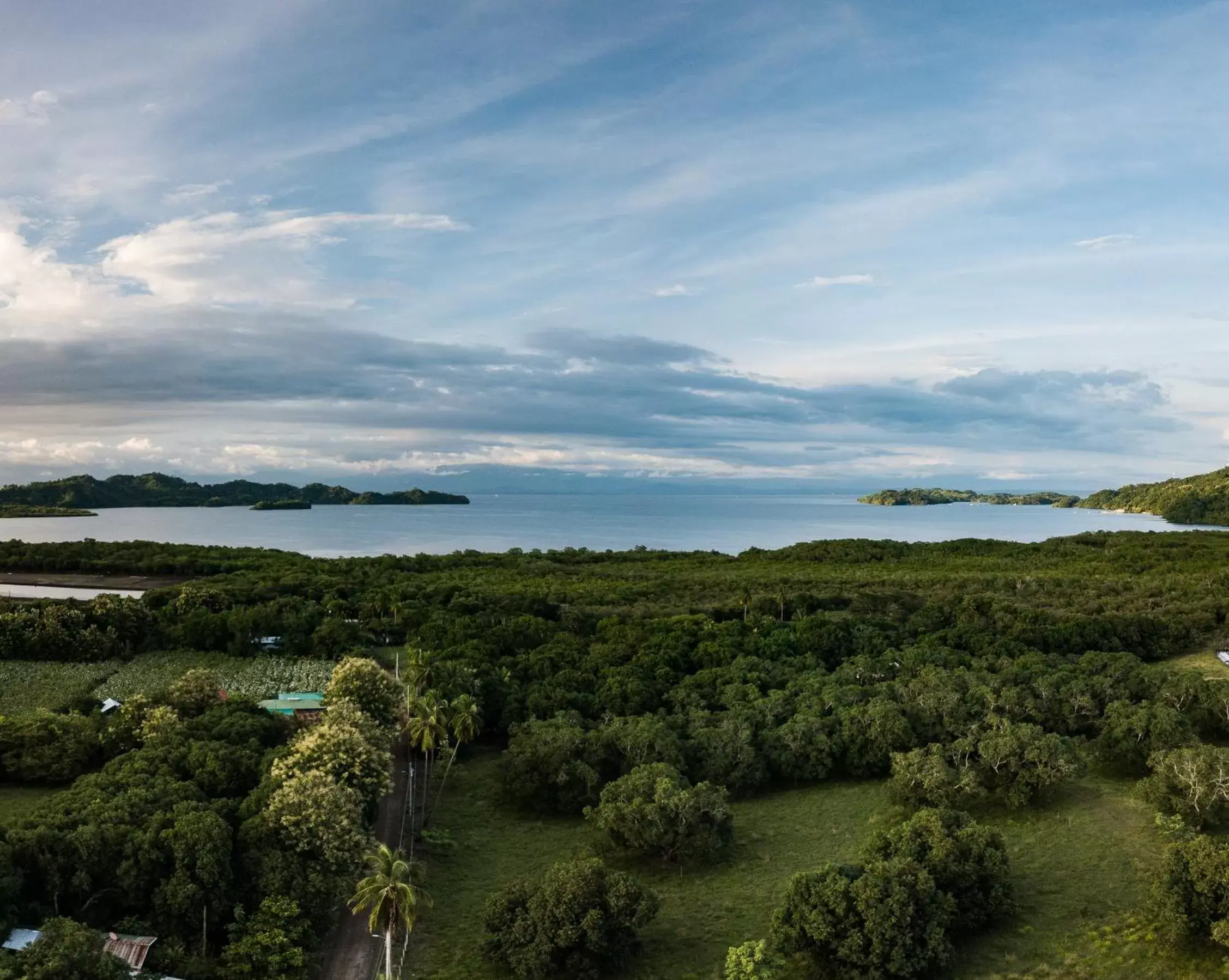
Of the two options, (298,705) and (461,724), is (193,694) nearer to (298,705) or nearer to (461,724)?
(298,705)

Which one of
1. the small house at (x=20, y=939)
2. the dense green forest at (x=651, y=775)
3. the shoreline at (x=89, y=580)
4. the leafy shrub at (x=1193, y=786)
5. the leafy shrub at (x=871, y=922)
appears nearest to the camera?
the small house at (x=20, y=939)

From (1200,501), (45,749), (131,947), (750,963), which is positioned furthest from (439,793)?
(1200,501)

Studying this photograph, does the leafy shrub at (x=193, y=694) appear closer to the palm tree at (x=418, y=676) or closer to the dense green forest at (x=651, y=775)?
the dense green forest at (x=651, y=775)

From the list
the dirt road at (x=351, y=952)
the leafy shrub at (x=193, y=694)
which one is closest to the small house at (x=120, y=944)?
the dirt road at (x=351, y=952)

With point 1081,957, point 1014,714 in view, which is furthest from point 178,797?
point 1014,714

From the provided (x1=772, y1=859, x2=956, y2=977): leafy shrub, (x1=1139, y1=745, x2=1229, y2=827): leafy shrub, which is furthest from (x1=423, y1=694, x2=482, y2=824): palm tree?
(x1=1139, y1=745, x2=1229, y2=827): leafy shrub

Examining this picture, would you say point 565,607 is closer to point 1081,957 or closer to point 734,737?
point 734,737

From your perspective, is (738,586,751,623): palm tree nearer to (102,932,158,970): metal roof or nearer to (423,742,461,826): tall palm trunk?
(423,742,461,826): tall palm trunk
